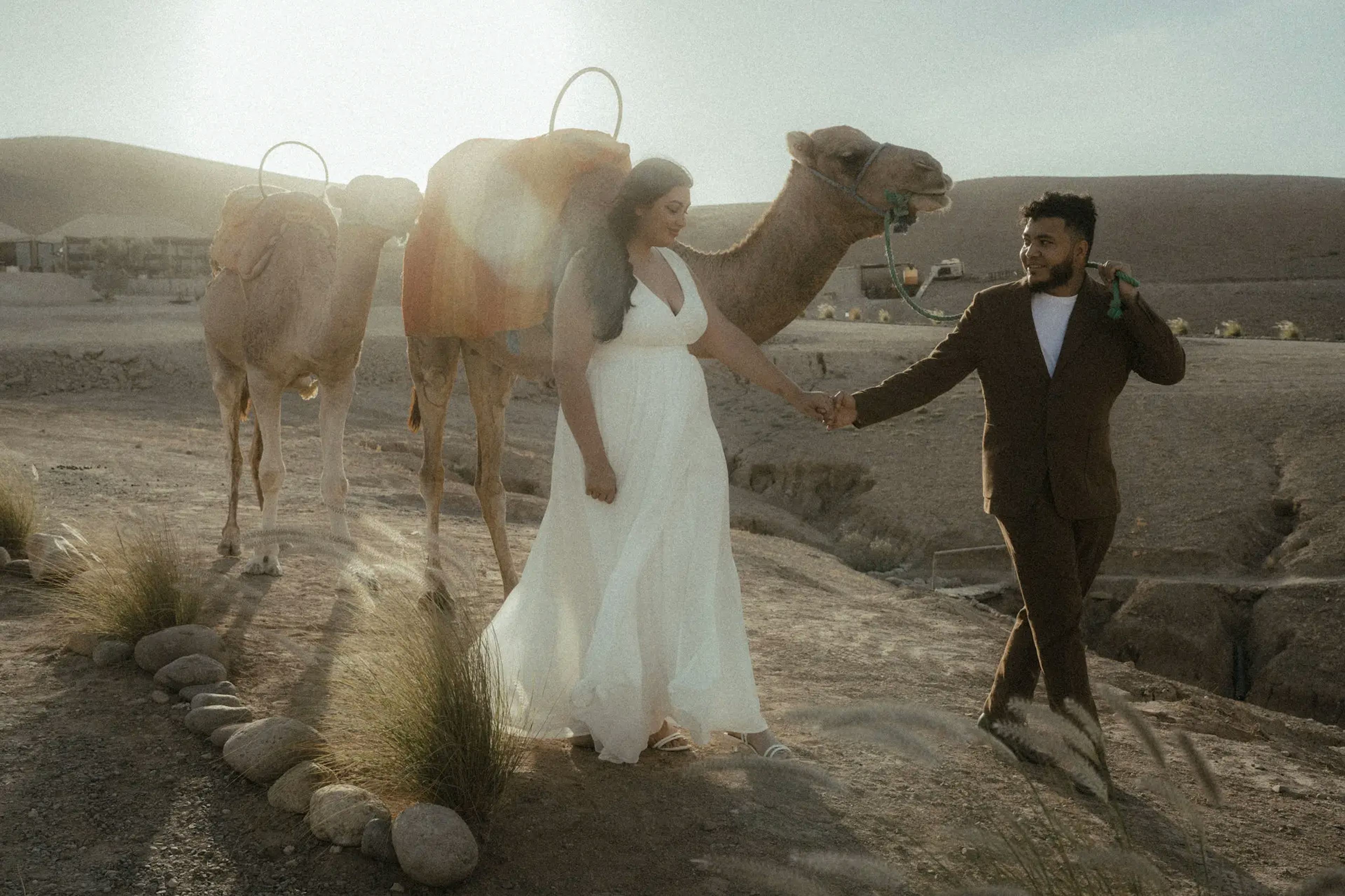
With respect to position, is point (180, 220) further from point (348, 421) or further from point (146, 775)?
point (146, 775)

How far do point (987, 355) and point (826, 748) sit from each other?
5.68 ft

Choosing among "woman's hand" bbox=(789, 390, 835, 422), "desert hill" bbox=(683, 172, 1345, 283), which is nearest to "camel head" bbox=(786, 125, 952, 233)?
"woman's hand" bbox=(789, 390, 835, 422)

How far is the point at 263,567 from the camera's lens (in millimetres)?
6953

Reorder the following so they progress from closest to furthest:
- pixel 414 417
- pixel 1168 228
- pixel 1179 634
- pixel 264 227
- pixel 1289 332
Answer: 1. pixel 264 227
2. pixel 414 417
3. pixel 1179 634
4. pixel 1289 332
5. pixel 1168 228

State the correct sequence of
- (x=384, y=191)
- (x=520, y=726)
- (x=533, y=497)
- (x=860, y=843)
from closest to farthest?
(x=860, y=843) → (x=520, y=726) → (x=384, y=191) → (x=533, y=497)

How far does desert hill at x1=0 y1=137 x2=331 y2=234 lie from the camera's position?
3374 inches

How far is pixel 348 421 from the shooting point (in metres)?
16.3

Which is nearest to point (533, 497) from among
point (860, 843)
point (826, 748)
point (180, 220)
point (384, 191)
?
point (384, 191)

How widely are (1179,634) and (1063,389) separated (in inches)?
235

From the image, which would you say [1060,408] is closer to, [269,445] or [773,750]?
[773,750]

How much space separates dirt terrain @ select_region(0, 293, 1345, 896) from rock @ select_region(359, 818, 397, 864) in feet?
0.16

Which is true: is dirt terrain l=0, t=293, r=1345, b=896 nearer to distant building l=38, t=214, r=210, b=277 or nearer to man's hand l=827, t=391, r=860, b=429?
man's hand l=827, t=391, r=860, b=429

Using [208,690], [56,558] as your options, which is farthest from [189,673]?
[56,558]

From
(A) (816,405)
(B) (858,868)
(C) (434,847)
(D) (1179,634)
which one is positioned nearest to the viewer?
(B) (858,868)
